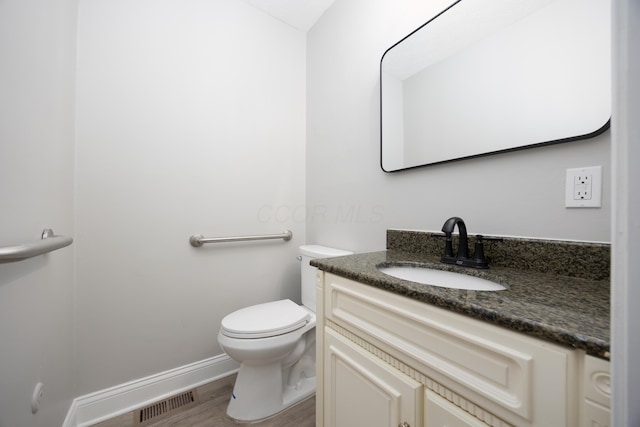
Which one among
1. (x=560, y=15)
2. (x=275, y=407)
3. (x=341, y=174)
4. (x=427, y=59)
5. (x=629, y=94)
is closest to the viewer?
(x=629, y=94)

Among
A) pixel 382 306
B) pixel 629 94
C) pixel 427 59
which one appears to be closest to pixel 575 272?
pixel 382 306

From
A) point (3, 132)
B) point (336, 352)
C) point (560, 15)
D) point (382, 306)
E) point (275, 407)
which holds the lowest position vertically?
point (275, 407)

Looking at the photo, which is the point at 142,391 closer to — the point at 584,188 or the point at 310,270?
the point at 310,270

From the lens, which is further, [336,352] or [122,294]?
[122,294]

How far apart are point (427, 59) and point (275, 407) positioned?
5.87 feet

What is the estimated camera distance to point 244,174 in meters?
1.57

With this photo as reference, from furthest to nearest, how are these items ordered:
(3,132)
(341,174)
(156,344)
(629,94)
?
(341,174) < (156,344) < (3,132) < (629,94)

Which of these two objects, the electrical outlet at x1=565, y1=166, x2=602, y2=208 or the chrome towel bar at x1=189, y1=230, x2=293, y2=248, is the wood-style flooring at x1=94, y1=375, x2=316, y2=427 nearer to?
the chrome towel bar at x1=189, y1=230, x2=293, y2=248

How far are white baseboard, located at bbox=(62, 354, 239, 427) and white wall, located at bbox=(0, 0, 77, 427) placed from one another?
113 millimetres

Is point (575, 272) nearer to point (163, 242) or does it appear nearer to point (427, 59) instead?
point (427, 59)

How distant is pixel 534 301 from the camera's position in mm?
477

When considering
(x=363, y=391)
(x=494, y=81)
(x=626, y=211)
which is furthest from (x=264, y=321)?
(x=494, y=81)

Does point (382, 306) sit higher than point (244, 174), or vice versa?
point (244, 174)

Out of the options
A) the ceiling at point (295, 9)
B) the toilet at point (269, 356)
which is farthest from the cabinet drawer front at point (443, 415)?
the ceiling at point (295, 9)
